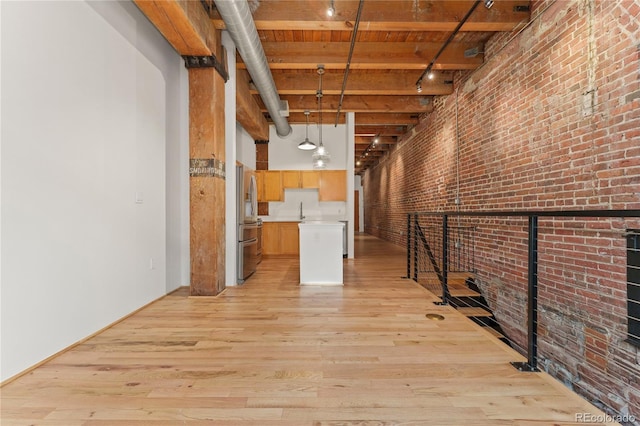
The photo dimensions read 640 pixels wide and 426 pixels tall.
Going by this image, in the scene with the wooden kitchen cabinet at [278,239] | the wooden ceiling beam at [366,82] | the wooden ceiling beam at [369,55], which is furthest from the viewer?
the wooden kitchen cabinet at [278,239]

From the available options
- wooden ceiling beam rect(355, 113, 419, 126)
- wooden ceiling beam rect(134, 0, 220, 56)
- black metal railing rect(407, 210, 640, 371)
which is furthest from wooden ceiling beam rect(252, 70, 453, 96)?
black metal railing rect(407, 210, 640, 371)

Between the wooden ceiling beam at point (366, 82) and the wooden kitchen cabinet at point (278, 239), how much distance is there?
347cm

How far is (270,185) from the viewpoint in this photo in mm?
7656

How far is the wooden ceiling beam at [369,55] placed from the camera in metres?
4.58

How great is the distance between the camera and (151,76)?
3588 millimetres

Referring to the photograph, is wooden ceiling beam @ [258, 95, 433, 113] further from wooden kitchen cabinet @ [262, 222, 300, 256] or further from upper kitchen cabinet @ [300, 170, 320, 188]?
wooden kitchen cabinet @ [262, 222, 300, 256]

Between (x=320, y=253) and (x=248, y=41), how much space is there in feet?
9.95

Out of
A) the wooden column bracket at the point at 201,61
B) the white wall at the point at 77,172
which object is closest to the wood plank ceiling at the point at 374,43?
the wooden column bracket at the point at 201,61

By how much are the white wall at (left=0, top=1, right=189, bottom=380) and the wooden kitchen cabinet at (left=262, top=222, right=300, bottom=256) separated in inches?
150

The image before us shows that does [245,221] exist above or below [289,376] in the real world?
above

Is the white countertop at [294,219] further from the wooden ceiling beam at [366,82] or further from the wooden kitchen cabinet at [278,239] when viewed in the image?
the wooden ceiling beam at [366,82]

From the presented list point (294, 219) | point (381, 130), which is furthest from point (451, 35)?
point (294, 219)

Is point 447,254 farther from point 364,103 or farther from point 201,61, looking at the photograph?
point 201,61

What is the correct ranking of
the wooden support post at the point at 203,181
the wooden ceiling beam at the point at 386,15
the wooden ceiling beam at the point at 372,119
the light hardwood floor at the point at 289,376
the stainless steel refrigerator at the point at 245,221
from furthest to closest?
the wooden ceiling beam at the point at 372,119 → the stainless steel refrigerator at the point at 245,221 → the wooden support post at the point at 203,181 → the wooden ceiling beam at the point at 386,15 → the light hardwood floor at the point at 289,376
